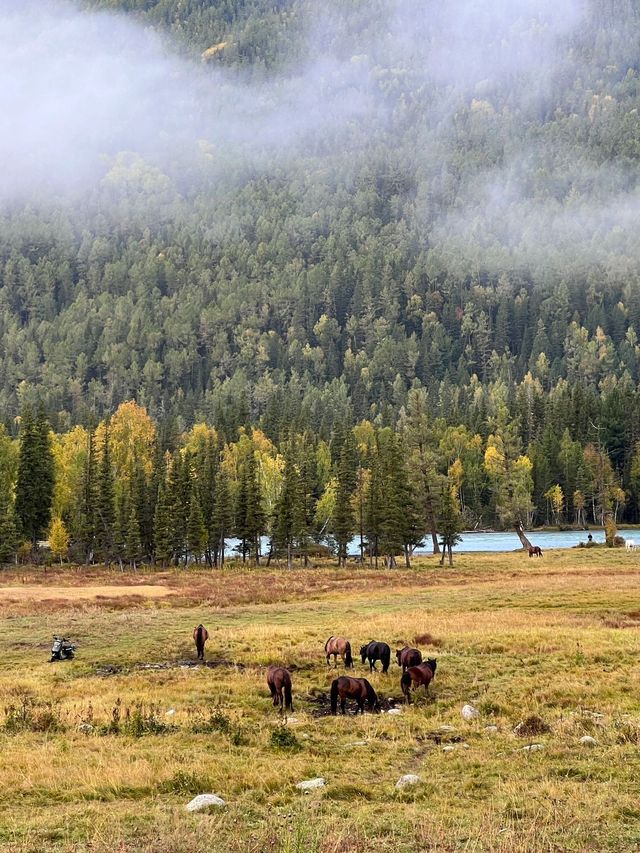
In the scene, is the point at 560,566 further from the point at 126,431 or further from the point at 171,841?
the point at 126,431

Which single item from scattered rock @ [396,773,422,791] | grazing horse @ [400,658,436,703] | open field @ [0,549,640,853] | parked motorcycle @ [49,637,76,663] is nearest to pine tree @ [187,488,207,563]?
open field @ [0,549,640,853]

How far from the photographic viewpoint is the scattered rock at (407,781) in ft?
46.2

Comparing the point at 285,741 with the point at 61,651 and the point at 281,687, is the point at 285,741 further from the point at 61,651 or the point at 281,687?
the point at 61,651

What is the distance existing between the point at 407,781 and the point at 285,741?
4.06 meters

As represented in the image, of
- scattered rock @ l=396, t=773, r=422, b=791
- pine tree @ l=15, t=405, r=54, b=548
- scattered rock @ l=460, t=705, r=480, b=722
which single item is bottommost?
scattered rock @ l=460, t=705, r=480, b=722

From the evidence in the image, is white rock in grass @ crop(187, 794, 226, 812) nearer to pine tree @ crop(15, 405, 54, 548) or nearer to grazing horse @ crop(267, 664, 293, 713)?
grazing horse @ crop(267, 664, 293, 713)

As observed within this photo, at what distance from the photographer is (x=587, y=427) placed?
172375mm

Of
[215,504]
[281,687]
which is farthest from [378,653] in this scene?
[215,504]

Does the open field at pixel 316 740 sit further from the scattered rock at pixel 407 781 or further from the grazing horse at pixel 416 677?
the grazing horse at pixel 416 677

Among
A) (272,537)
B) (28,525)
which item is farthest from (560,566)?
(28,525)

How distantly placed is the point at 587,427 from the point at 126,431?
104852 millimetres

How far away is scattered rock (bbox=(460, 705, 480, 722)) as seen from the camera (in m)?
19.7

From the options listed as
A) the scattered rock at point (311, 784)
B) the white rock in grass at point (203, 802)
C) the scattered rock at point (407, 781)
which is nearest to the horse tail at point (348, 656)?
the scattered rock at point (407, 781)

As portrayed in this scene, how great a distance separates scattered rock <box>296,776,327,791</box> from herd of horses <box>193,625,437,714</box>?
6.65 m
